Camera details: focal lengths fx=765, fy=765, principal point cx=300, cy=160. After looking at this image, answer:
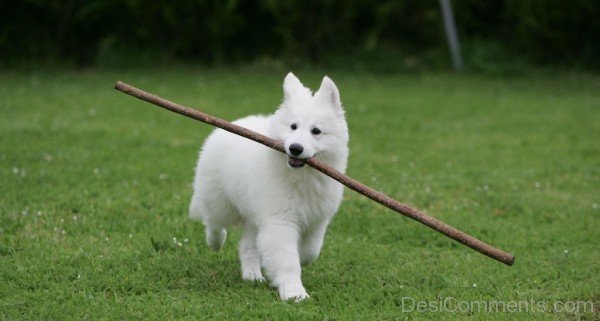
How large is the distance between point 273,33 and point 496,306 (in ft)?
47.6

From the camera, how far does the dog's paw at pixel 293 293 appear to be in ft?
16.4

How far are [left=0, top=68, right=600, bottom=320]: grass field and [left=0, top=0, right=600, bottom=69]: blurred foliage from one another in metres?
3.86

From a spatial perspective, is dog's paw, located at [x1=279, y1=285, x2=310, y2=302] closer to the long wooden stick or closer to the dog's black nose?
the long wooden stick

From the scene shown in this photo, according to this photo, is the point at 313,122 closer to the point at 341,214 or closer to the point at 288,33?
the point at 341,214

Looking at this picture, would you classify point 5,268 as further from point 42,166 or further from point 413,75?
point 413,75

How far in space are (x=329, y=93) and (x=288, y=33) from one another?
12927 millimetres

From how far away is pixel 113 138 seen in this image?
10562 mm

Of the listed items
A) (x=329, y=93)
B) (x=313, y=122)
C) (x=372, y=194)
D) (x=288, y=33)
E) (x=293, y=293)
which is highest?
(x=329, y=93)

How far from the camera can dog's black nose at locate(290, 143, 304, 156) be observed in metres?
4.86

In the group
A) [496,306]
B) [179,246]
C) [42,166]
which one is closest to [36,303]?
[179,246]

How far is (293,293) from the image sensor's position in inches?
197

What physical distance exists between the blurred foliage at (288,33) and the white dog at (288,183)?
40.3ft

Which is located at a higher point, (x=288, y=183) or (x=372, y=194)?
(x=372, y=194)

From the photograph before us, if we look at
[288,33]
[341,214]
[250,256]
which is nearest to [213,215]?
[250,256]
